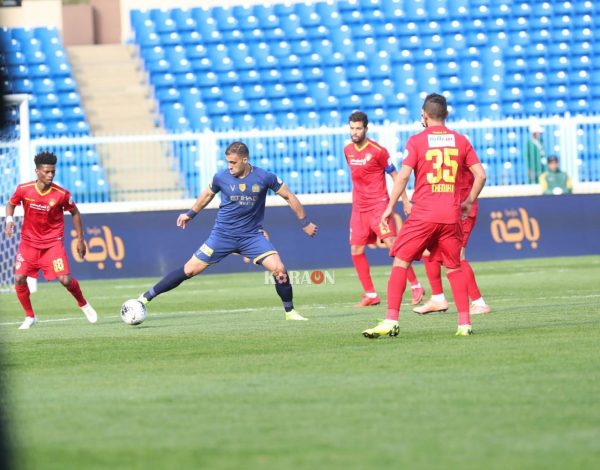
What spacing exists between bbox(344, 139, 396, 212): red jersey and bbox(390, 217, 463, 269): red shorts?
503cm

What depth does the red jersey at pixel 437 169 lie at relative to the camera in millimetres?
11008

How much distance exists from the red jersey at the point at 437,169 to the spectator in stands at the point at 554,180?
564 inches

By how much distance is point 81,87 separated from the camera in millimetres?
33250

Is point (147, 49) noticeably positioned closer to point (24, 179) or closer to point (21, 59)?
point (21, 59)

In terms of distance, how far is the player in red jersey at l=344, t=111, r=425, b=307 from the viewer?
16.1m

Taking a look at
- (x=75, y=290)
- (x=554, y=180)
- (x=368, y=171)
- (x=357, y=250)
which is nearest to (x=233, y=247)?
(x=75, y=290)

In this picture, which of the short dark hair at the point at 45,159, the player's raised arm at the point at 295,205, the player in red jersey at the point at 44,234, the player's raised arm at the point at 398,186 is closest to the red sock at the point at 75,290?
the player in red jersey at the point at 44,234

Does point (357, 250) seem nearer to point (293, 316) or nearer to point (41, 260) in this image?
point (293, 316)

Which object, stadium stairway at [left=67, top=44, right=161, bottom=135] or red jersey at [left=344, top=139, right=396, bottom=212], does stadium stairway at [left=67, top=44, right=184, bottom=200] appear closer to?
stadium stairway at [left=67, top=44, right=161, bottom=135]

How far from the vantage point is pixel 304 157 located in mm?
25500

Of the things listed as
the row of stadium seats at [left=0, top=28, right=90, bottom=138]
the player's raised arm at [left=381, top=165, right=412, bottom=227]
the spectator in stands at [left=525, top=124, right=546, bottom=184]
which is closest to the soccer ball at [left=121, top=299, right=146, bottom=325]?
the player's raised arm at [left=381, top=165, right=412, bottom=227]

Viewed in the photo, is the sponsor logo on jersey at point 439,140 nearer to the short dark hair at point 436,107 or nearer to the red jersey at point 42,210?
the short dark hair at point 436,107

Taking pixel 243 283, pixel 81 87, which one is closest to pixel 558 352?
pixel 243 283

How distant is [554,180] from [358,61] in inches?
321
